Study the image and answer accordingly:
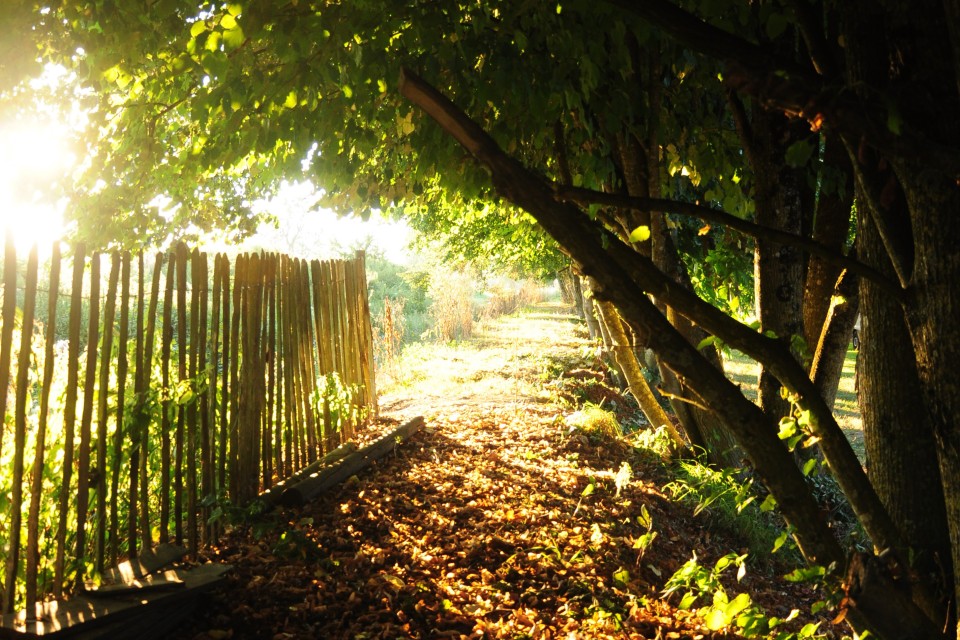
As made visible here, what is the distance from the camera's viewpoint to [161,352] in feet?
13.1

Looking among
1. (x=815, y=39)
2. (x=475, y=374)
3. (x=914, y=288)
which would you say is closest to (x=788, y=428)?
(x=914, y=288)

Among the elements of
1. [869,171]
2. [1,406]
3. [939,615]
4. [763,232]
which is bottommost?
[939,615]

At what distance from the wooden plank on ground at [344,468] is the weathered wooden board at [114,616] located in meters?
1.44

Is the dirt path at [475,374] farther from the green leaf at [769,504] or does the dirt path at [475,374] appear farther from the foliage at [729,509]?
the green leaf at [769,504]

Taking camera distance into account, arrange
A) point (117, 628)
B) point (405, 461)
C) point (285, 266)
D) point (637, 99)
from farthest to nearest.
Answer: point (405, 461), point (285, 266), point (637, 99), point (117, 628)

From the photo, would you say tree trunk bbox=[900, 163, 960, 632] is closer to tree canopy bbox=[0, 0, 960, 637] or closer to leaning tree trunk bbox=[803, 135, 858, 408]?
tree canopy bbox=[0, 0, 960, 637]

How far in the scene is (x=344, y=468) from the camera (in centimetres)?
540

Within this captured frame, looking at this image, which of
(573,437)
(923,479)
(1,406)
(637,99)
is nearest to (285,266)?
(1,406)

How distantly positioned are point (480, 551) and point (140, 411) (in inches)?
87.1

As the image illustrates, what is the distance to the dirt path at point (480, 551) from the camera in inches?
135

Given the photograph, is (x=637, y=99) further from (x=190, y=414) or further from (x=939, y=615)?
(x=190, y=414)

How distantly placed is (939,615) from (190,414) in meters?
3.76

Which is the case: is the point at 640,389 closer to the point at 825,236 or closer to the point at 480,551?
the point at 480,551

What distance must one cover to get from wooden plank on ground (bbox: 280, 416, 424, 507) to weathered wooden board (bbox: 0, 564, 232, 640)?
144 centimetres
